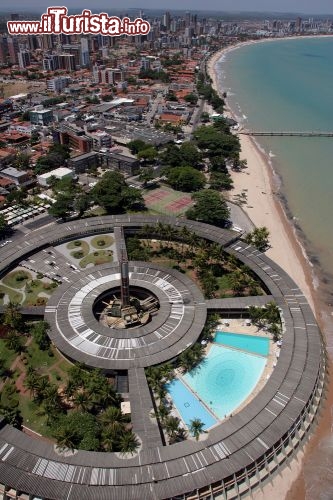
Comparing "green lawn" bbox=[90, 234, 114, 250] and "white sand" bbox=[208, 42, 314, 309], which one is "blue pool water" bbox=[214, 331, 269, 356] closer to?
"white sand" bbox=[208, 42, 314, 309]

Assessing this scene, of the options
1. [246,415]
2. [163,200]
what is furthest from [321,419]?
[163,200]

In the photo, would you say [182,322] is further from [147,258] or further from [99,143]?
[99,143]

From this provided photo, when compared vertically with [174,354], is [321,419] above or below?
below

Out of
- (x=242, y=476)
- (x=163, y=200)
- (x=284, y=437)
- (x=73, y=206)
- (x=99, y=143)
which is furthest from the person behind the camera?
(x=99, y=143)

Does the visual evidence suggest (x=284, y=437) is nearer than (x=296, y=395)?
Yes

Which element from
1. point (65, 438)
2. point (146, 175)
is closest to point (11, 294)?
point (65, 438)

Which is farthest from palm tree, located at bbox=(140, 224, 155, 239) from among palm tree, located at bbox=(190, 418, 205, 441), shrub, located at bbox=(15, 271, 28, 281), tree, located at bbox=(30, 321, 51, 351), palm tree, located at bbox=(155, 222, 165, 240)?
palm tree, located at bbox=(190, 418, 205, 441)

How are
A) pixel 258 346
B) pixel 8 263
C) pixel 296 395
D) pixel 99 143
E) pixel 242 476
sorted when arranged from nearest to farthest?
pixel 242 476 → pixel 296 395 → pixel 258 346 → pixel 8 263 → pixel 99 143

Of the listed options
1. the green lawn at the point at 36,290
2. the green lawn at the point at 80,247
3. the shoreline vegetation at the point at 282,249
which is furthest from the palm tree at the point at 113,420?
the green lawn at the point at 80,247
